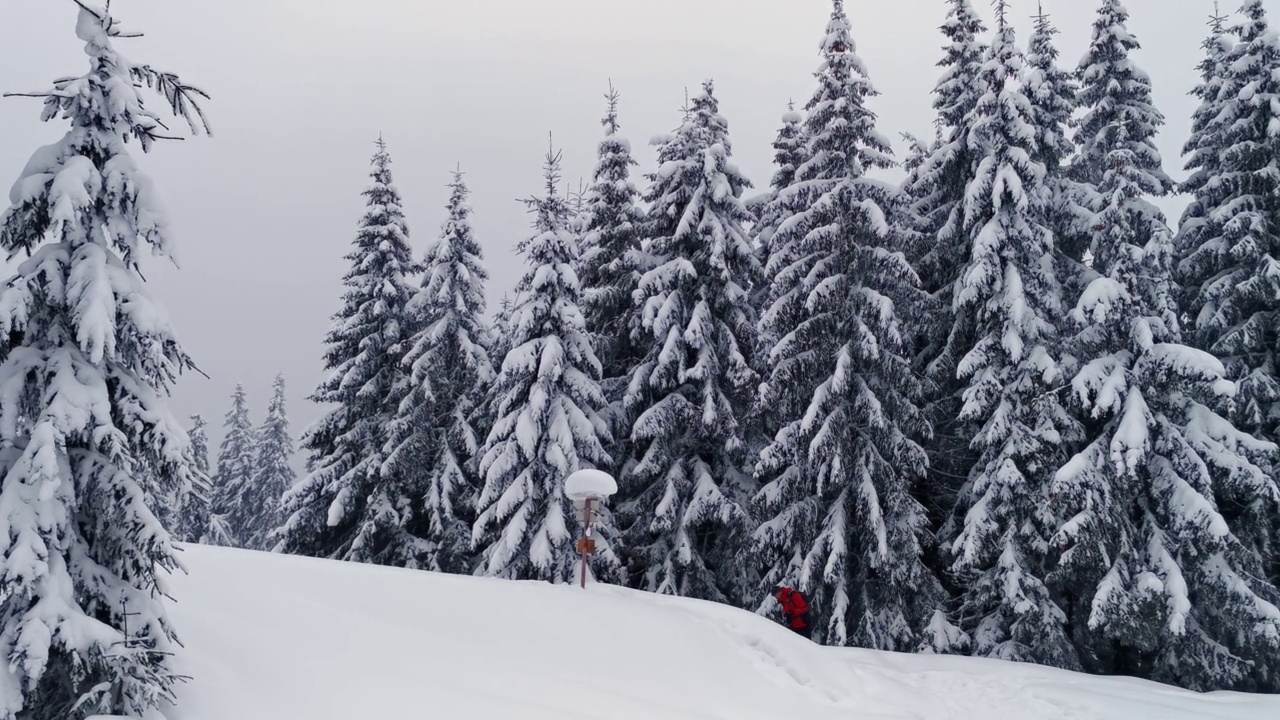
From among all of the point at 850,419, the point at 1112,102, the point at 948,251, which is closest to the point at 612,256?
the point at 850,419

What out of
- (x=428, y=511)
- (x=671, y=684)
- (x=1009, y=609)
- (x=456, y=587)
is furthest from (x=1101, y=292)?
(x=428, y=511)

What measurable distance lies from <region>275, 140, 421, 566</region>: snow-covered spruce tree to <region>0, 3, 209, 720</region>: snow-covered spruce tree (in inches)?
603

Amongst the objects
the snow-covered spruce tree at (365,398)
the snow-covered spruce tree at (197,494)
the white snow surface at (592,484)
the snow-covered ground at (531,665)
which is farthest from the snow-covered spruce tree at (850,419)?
the snow-covered spruce tree at (197,494)

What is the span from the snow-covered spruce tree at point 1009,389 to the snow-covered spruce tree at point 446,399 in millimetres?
12896

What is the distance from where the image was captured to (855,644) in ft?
52.3

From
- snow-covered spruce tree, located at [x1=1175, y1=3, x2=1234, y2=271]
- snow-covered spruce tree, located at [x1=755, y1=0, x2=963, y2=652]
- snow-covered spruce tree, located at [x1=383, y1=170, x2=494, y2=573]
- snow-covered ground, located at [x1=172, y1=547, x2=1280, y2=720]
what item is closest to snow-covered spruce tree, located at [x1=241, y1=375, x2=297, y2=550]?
snow-covered spruce tree, located at [x1=383, y1=170, x2=494, y2=573]

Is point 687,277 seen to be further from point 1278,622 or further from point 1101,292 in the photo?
point 1278,622

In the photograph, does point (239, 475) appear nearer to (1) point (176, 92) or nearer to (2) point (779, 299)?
(2) point (779, 299)

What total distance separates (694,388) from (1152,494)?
32.6ft

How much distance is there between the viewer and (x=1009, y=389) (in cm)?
1597

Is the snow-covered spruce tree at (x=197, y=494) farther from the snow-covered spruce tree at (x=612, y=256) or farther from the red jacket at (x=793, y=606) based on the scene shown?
the red jacket at (x=793, y=606)

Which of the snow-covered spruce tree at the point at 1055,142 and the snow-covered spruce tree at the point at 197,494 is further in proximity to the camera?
the snow-covered spruce tree at the point at 1055,142

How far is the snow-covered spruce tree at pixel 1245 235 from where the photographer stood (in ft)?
55.4

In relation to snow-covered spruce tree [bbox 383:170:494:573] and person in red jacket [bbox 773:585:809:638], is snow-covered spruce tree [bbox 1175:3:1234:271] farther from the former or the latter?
snow-covered spruce tree [bbox 383:170:494:573]
